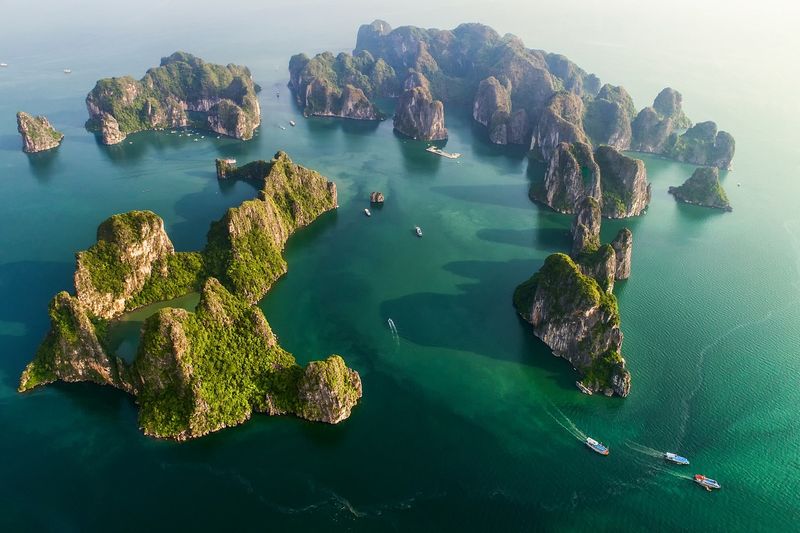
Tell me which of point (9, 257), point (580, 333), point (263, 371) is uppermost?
Result: point (580, 333)

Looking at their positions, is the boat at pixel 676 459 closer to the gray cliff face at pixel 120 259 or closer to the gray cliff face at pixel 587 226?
the gray cliff face at pixel 587 226

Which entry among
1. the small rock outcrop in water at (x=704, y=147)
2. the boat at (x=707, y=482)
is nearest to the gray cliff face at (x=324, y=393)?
the boat at (x=707, y=482)

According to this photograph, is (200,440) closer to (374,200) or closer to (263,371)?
(263,371)

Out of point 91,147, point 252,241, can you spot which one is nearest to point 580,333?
point 252,241

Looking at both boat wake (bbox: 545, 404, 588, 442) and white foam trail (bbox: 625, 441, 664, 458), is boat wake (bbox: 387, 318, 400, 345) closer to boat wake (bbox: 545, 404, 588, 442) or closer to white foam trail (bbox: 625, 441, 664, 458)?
boat wake (bbox: 545, 404, 588, 442)

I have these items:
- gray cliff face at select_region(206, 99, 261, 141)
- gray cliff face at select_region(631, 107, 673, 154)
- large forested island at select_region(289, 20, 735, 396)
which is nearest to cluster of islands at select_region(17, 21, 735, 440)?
large forested island at select_region(289, 20, 735, 396)

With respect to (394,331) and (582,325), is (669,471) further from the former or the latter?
(394,331)

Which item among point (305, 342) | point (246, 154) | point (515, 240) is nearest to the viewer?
point (305, 342)

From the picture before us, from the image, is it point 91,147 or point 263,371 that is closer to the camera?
point 263,371
